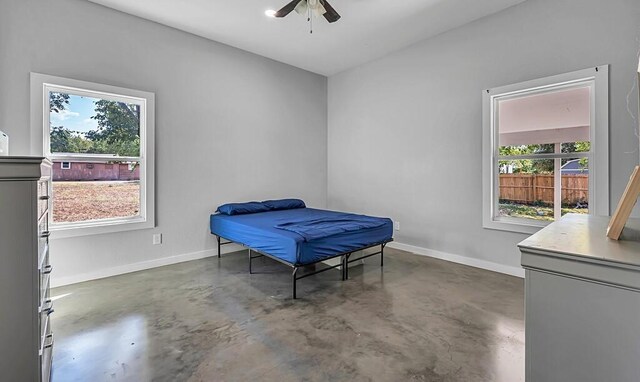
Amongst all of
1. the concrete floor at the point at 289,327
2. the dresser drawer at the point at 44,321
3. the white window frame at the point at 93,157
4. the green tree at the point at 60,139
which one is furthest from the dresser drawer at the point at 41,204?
the green tree at the point at 60,139

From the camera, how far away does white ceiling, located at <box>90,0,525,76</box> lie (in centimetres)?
332

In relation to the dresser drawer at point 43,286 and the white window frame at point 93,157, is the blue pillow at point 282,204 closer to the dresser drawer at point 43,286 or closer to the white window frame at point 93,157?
the white window frame at point 93,157

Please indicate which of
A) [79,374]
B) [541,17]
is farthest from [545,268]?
[541,17]

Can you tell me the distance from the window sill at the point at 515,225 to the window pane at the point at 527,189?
0.28 ft

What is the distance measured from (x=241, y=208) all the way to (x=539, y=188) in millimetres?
3739

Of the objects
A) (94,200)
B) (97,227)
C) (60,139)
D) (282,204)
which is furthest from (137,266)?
(282,204)

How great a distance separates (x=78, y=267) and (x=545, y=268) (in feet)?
13.5

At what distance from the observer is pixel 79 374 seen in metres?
1.75

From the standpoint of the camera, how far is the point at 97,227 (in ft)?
10.9

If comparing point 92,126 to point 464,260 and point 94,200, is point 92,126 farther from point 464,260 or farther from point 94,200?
point 464,260

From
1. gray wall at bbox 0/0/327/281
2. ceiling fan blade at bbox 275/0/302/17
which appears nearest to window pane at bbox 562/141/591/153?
ceiling fan blade at bbox 275/0/302/17

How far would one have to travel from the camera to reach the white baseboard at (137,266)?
3.14 meters

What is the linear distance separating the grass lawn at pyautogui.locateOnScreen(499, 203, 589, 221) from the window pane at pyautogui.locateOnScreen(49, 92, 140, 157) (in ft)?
15.3

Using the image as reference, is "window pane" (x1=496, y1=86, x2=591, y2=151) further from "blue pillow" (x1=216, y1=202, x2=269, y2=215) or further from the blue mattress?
"blue pillow" (x1=216, y1=202, x2=269, y2=215)
